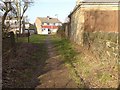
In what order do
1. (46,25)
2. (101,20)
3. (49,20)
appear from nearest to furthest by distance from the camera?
(101,20) < (46,25) < (49,20)

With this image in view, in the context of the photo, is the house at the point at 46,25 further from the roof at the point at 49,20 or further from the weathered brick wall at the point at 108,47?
the weathered brick wall at the point at 108,47

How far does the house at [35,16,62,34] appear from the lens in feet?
390

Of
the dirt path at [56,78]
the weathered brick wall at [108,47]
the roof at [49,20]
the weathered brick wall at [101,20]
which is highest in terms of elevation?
the roof at [49,20]

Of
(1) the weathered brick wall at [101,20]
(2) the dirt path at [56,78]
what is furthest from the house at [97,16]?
(2) the dirt path at [56,78]

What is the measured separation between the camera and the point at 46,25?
124875 mm

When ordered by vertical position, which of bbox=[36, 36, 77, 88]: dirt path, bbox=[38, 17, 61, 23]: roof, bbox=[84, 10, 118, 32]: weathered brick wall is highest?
bbox=[38, 17, 61, 23]: roof

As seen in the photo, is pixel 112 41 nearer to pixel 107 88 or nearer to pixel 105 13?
pixel 107 88

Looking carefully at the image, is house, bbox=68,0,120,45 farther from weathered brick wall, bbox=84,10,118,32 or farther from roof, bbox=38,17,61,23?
roof, bbox=38,17,61,23

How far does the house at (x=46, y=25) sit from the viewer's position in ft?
390

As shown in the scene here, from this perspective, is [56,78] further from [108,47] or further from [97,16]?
[97,16]

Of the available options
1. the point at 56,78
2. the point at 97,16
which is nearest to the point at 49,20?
the point at 97,16

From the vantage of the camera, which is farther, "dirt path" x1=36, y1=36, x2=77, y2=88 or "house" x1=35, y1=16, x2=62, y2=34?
"house" x1=35, y1=16, x2=62, y2=34

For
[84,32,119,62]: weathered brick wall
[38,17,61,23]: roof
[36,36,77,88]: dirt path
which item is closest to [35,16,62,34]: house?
[38,17,61,23]: roof

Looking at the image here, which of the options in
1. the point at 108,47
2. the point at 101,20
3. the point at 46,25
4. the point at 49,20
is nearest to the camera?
the point at 108,47
